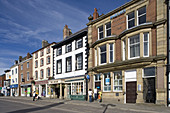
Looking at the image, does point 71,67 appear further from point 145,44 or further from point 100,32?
point 145,44

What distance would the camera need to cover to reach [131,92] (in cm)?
1839

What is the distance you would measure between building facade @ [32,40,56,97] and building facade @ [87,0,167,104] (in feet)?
47.6

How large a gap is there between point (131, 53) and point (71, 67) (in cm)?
1229

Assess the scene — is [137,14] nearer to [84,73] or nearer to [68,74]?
[84,73]

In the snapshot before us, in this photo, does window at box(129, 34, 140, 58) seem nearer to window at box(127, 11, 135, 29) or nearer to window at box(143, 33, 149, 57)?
window at box(143, 33, 149, 57)

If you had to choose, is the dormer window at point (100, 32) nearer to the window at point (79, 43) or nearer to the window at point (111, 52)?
the window at point (111, 52)

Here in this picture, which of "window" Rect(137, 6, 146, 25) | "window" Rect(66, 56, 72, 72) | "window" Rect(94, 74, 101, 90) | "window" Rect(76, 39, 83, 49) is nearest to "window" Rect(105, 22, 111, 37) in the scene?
"window" Rect(137, 6, 146, 25)

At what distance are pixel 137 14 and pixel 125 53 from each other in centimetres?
437

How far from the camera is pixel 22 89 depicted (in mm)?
48781

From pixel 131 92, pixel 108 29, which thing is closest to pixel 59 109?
pixel 131 92

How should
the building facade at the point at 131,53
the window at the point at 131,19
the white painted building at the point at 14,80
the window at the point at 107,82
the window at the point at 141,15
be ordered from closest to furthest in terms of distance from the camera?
the building facade at the point at 131,53
the window at the point at 141,15
the window at the point at 131,19
the window at the point at 107,82
the white painted building at the point at 14,80

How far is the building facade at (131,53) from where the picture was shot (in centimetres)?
1603

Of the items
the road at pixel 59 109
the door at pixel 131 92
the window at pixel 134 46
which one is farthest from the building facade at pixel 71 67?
the window at pixel 134 46

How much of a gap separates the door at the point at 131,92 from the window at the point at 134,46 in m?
2.97
